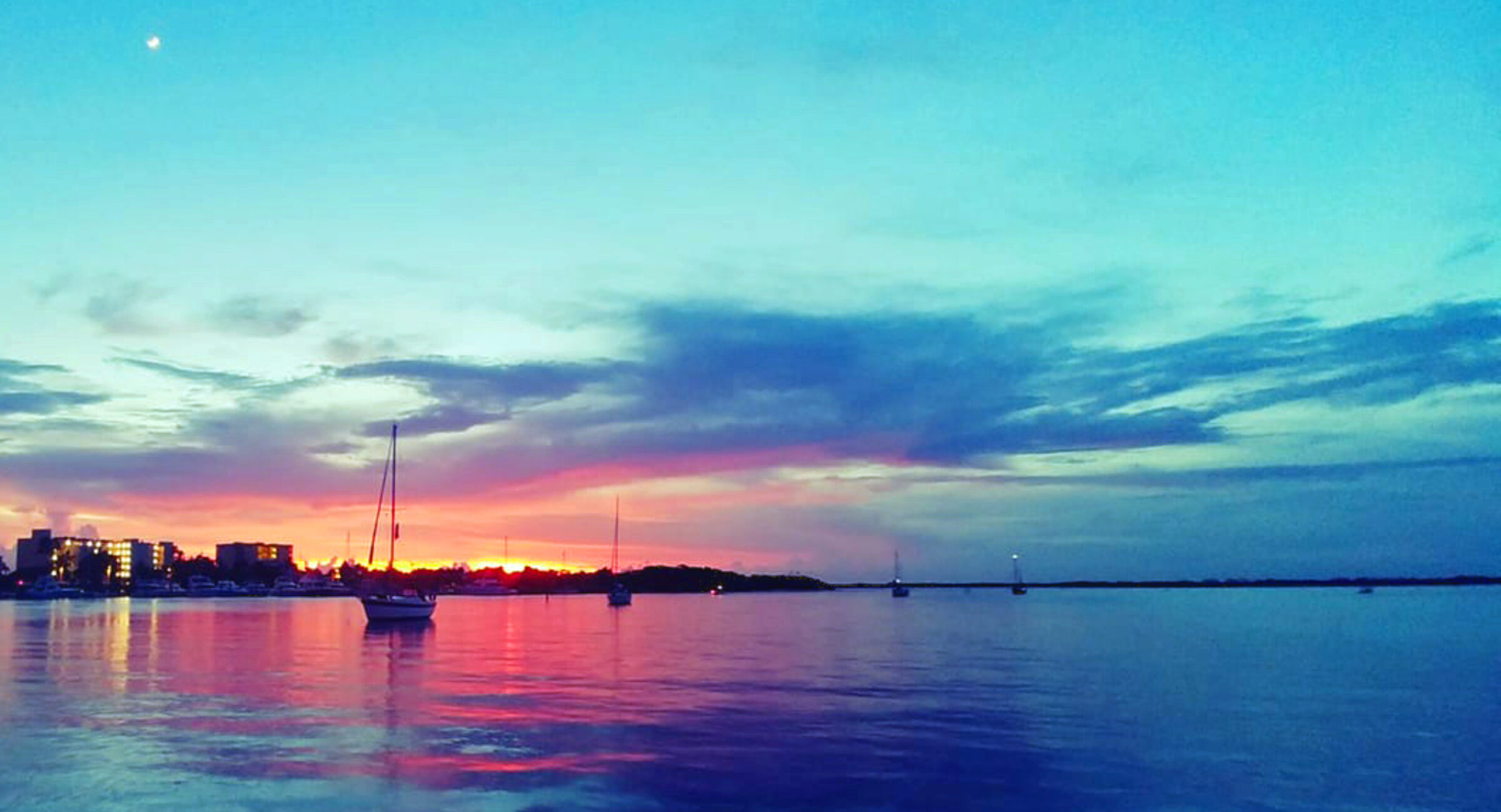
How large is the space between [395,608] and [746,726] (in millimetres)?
62745

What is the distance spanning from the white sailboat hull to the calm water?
2191 centimetres

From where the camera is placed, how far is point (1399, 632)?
270 ft

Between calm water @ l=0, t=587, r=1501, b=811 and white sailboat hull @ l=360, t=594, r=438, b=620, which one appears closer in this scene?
calm water @ l=0, t=587, r=1501, b=811

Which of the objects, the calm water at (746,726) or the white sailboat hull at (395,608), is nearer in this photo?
the calm water at (746,726)

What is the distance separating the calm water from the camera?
845 inches

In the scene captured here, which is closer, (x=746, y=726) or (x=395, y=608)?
(x=746, y=726)

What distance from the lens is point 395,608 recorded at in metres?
85.9

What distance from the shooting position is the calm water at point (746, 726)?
845 inches

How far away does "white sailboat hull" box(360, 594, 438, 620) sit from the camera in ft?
279

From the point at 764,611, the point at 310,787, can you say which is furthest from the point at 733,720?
the point at 764,611

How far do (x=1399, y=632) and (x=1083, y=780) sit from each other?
71.5 meters

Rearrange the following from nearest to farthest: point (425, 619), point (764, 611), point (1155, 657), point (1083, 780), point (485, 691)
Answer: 1. point (1083, 780)
2. point (485, 691)
3. point (1155, 657)
4. point (425, 619)
5. point (764, 611)

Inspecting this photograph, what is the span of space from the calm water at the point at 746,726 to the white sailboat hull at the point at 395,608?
21.9 meters

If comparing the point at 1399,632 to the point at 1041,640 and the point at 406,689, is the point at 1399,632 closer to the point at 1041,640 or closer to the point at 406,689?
the point at 1041,640
